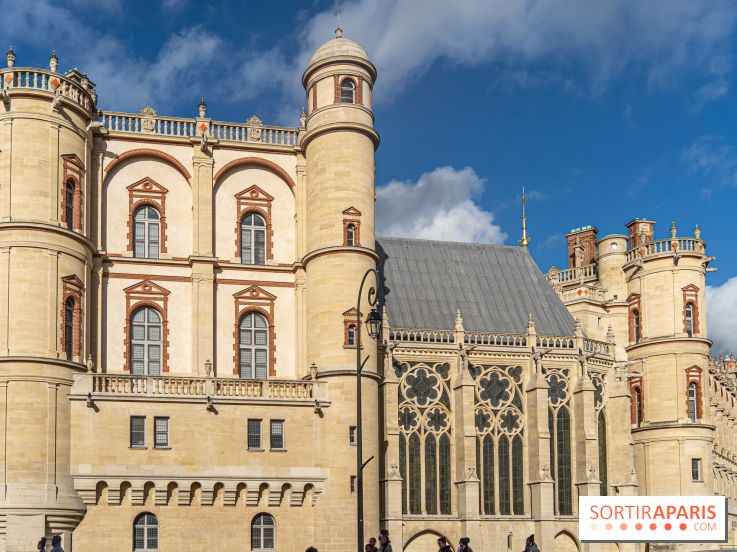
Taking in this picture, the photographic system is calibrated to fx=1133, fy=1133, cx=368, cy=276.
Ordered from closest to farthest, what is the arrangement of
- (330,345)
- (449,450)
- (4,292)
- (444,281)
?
(4,292) → (330,345) → (449,450) → (444,281)

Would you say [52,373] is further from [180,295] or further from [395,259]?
[395,259]

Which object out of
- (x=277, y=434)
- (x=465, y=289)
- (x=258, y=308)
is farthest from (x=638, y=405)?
(x=277, y=434)

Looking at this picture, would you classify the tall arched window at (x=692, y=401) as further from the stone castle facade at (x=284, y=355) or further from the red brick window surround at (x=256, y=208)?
the red brick window surround at (x=256, y=208)

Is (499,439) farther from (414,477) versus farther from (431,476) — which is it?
(414,477)

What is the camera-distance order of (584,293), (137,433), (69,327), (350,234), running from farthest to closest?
(584,293) < (350,234) < (69,327) < (137,433)

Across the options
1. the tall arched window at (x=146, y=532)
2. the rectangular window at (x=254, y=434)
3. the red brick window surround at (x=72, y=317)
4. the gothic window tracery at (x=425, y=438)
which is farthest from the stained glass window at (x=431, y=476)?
the red brick window surround at (x=72, y=317)

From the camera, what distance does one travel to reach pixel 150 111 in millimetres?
50281

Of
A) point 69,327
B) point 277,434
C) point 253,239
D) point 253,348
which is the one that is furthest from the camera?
point 253,239

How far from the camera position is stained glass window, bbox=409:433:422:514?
50750mm

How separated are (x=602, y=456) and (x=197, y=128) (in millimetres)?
24903

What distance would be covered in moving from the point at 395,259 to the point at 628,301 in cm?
1297

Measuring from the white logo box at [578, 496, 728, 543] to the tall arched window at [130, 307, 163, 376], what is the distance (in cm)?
2293

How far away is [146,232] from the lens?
49719 mm

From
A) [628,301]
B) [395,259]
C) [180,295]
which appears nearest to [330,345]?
[180,295]
